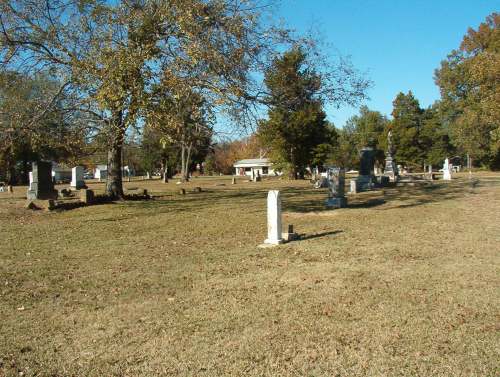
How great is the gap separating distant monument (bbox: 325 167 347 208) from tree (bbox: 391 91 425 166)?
170 ft

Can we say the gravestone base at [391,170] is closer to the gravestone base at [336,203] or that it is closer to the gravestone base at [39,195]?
the gravestone base at [336,203]

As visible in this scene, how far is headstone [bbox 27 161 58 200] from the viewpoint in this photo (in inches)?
826

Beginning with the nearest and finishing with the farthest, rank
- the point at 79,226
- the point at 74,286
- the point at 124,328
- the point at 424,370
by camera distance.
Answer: the point at 424,370 < the point at 124,328 < the point at 74,286 < the point at 79,226

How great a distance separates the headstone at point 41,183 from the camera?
21.0 metres

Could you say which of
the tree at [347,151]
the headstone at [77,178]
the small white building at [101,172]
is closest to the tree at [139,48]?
the headstone at [77,178]

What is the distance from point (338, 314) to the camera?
499 cm

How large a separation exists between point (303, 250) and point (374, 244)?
154 cm

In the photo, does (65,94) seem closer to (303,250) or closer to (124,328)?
(303,250)

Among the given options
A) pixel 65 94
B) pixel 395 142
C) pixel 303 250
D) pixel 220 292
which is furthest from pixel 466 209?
pixel 395 142

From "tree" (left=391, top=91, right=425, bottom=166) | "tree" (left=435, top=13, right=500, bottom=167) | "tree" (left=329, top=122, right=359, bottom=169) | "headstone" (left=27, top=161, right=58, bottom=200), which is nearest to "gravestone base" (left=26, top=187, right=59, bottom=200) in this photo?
"headstone" (left=27, top=161, right=58, bottom=200)

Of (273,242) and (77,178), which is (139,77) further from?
(77,178)

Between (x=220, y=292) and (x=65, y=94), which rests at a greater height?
(x=65, y=94)

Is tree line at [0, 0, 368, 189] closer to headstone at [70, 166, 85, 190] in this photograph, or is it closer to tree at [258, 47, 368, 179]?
tree at [258, 47, 368, 179]

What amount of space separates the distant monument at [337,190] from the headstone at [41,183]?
13.0m
